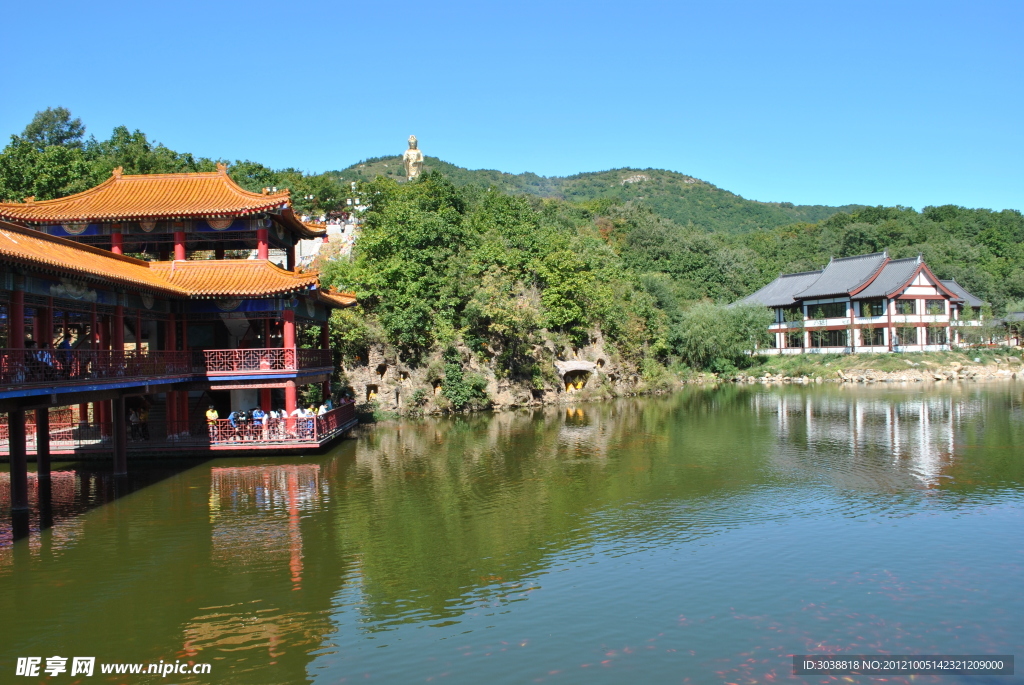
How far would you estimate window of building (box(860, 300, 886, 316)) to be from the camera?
163 feet

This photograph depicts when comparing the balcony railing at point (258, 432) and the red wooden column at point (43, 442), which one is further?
the balcony railing at point (258, 432)

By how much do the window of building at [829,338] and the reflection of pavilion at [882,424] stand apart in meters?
16.3

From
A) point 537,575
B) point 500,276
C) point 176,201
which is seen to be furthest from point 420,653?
point 500,276

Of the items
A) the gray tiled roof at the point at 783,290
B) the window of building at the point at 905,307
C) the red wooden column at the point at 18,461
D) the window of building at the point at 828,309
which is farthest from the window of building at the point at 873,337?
the red wooden column at the point at 18,461

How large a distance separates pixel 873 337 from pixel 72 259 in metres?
47.4

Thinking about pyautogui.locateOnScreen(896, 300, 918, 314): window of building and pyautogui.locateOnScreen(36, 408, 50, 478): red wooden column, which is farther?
pyautogui.locateOnScreen(896, 300, 918, 314): window of building

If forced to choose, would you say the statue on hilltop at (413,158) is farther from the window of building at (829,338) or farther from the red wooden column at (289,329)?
the red wooden column at (289,329)

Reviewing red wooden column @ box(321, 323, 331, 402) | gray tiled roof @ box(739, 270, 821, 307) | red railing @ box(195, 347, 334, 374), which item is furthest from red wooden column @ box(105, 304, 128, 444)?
gray tiled roof @ box(739, 270, 821, 307)

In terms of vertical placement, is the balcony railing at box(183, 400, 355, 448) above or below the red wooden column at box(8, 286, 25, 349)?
below

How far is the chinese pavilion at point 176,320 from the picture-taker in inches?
724

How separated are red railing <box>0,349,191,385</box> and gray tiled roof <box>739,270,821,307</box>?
42.6 m

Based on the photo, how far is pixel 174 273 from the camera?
2239cm

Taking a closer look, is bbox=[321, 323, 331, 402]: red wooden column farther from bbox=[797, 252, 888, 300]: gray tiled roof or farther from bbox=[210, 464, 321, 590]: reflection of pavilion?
bbox=[797, 252, 888, 300]: gray tiled roof

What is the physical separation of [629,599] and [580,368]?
2685 cm
